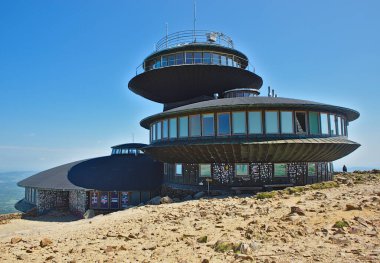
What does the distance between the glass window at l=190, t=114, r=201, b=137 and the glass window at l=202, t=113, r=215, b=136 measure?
0.38 meters

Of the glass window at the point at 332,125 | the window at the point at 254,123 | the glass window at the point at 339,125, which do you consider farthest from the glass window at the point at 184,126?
the glass window at the point at 339,125

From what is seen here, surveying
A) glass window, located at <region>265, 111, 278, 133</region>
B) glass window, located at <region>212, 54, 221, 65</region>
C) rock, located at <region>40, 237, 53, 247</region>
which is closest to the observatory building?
glass window, located at <region>265, 111, 278, 133</region>

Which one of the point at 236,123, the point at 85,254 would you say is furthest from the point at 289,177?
the point at 85,254

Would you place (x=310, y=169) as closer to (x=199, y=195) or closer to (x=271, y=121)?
(x=271, y=121)

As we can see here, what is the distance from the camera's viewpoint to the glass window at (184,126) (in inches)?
973

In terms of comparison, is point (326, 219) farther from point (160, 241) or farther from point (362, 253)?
point (160, 241)

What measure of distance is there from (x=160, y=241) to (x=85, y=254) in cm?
302

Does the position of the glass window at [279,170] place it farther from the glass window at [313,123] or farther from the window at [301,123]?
the glass window at [313,123]

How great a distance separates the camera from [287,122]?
22766 mm

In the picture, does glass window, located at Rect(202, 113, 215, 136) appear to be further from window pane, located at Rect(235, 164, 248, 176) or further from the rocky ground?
the rocky ground

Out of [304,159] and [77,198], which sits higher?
[304,159]

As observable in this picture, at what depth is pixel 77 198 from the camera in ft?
102

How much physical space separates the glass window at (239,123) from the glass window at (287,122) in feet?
9.53

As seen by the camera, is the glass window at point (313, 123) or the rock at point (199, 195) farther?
the glass window at point (313, 123)
